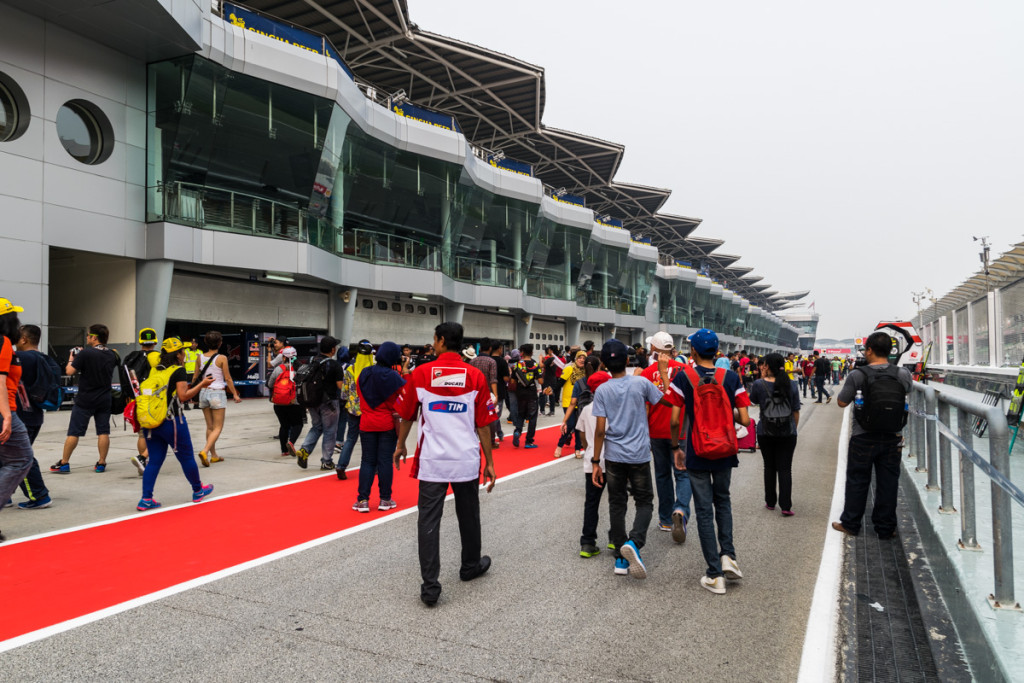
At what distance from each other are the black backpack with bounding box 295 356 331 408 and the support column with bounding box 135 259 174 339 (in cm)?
1099

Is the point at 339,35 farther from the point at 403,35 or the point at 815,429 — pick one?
the point at 815,429

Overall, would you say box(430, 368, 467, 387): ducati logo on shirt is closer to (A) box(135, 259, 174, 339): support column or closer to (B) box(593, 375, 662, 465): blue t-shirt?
(B) box(593, 375, 662, 465): blue t-shirt

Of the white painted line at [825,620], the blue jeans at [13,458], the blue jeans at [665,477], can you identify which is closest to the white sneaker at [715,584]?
the white painted line at [825,620]

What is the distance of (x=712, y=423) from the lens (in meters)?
4.60

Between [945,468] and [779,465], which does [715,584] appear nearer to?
[945,468]

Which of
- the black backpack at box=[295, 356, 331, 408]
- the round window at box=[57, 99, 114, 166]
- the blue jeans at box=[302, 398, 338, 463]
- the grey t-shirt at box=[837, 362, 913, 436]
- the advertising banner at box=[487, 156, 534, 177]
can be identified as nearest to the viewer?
the grey t-shirt at box=[837, 362, 913, 436]

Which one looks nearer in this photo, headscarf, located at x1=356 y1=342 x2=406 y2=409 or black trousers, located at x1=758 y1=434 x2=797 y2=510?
headscarf, located at x1=356 y1=342 x2=406 y2=409

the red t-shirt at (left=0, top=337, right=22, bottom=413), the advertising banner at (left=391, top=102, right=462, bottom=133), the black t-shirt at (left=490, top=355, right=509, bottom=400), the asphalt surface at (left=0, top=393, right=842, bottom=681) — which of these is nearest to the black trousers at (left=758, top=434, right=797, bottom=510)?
the asphalt surface at (left=0, top=393, right=842, bottom=681)

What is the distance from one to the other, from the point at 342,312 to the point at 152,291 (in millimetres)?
7166

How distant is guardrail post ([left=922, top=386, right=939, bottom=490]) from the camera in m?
5.86

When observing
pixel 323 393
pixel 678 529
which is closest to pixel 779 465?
pixel 678 529

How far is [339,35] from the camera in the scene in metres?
29.9

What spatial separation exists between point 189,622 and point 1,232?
14.6 metres

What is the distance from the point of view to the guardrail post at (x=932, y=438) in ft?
19.2
